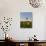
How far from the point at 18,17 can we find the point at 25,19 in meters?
0.30

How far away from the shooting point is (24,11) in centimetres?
540

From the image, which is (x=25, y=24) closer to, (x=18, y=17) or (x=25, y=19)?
(x=25, y=19)

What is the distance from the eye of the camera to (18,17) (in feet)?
17.6

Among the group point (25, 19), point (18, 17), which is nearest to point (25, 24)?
point (25, 19)

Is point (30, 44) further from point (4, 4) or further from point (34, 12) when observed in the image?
point (4, 4)

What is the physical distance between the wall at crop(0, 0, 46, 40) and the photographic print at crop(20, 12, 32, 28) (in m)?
0.12

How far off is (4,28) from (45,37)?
5.64ft

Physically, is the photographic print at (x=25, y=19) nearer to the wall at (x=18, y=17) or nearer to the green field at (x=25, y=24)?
the green field at (x=25, y=24)

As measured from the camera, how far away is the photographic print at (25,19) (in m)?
5.37

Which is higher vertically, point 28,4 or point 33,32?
point 28,4

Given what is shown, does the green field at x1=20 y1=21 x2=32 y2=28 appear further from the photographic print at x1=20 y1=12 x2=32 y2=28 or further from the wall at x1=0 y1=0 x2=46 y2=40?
the wall at x1=0 y1=0 x2=46 y2=40

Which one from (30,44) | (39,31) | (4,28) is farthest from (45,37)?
(4,28)

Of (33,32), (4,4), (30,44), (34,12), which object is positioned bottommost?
(30,44)

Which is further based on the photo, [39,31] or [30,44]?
[39,31]
